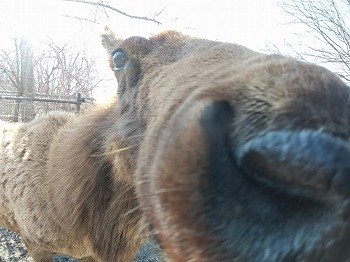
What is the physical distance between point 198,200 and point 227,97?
35 cm

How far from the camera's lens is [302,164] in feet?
3.47

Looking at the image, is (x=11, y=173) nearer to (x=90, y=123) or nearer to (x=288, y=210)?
(x=90, y=123)

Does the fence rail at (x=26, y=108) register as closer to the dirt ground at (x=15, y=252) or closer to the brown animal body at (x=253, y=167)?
the dirt ground at (x=15, y=252)

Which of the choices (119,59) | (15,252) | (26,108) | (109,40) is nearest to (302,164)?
(119,59)

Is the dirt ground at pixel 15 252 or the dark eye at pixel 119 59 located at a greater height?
the dark eye at pixel 119 59

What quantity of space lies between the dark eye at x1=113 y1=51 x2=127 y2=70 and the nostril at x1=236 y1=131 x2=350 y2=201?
226 cm

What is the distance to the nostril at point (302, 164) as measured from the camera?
1.06m

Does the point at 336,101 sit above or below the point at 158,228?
above

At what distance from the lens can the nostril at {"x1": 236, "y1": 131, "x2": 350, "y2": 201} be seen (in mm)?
1059

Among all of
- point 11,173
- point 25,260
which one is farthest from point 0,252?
point 11,173

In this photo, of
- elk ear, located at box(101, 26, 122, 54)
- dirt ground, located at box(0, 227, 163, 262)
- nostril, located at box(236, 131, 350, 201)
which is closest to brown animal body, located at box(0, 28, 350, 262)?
nostril, located at box(236, 131, 350, 201)

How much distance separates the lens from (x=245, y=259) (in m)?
1.10

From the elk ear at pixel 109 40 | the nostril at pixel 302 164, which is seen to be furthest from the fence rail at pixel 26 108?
the nostril at pixel 302 164

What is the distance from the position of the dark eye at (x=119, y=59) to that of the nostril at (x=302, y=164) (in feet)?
7.43
